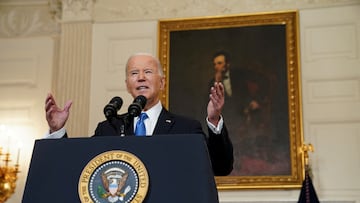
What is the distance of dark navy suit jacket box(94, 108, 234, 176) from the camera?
9.29ft

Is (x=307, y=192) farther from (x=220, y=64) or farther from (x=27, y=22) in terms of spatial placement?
(x=27, y=22)

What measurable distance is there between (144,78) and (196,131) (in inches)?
16.8

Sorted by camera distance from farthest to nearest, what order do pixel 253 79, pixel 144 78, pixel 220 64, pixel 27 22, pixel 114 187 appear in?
1. pixel 27 22
2. pixel 220 64
3. pixel 253 79
4. pixel 144 78
5. pixel 114 187

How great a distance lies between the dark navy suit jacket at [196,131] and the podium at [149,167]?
533 mm

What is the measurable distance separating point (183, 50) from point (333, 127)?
2007mm

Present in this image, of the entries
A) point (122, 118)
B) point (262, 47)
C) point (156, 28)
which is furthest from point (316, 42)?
point (122, 118)

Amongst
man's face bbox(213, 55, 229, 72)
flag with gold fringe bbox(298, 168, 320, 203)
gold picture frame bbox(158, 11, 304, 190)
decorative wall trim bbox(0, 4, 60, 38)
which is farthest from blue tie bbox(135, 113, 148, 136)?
decorative wall trim bbox(0, 4, 60, 38)

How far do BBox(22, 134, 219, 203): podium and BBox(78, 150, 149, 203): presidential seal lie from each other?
0.02 meters

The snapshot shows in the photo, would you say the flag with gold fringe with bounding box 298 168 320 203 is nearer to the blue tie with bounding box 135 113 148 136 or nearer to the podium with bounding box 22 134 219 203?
the blue tie with bounding box 135 113 148 136

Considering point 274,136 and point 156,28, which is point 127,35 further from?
point 274,136

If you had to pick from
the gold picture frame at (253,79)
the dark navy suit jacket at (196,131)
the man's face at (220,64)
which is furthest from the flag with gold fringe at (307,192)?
the dark navy suit jacket at (196,131)

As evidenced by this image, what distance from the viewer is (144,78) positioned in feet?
10.4

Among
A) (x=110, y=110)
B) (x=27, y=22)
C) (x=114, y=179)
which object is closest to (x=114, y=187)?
(x=114, y=179)

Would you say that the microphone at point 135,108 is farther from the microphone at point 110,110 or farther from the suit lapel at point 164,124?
the suit lapel at point 164,124
